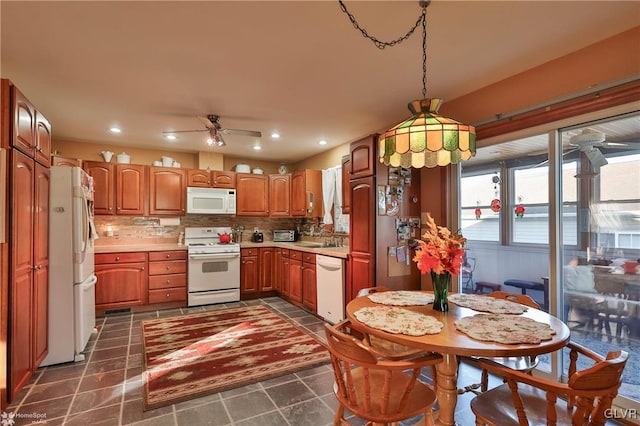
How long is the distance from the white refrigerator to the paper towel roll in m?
2.29

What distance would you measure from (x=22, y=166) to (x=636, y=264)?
4234 millimetres

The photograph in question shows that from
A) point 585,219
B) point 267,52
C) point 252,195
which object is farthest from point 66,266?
point 585,219

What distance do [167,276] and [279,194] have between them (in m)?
2.23

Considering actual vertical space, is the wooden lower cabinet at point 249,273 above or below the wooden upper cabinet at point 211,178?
below

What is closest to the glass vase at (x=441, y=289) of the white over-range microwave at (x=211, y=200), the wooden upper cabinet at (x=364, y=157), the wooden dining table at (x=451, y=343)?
the wooden dining table at (x=451, y=343)

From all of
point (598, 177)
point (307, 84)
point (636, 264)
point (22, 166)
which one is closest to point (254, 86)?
point (307, 84)

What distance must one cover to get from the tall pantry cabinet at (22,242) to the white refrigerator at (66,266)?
0.19ft

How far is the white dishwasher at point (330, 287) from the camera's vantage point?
371 centimetres

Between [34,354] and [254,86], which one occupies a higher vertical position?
[254,86]

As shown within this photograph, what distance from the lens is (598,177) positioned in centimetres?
231

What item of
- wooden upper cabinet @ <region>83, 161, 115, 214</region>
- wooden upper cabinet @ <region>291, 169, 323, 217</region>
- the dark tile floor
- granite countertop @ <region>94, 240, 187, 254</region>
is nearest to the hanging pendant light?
the dark tile floor

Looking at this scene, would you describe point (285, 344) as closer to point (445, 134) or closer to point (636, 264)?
point (445, 134)

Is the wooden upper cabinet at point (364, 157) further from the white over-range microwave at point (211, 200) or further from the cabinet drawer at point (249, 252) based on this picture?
the white over-range microwave at point (211, 200)

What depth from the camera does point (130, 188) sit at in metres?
A: 4.79
